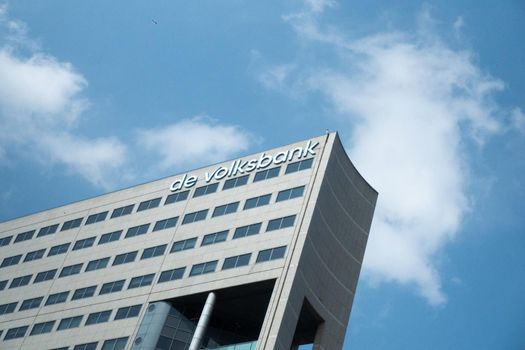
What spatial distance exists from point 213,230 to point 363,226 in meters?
19.8

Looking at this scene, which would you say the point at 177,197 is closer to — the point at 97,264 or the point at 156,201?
the point at 156,201

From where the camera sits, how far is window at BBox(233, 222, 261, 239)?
293 ft

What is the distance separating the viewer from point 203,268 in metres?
89.6

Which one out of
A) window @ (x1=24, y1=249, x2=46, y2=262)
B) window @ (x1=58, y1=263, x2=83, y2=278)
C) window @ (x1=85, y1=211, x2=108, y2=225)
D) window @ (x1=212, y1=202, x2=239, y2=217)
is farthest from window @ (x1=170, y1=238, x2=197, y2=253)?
window @ (x1=24, y1=249, x2=46, y2=262)

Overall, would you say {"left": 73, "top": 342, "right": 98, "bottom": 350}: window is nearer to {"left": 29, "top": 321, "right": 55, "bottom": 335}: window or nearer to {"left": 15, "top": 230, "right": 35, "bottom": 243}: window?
{"left": 29, "top": 321, "right": 55, "bottom": 335}: window

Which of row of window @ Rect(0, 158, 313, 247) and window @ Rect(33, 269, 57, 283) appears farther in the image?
window @ Rect(33, 269, 57, 283)

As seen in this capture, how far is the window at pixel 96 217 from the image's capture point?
354ft

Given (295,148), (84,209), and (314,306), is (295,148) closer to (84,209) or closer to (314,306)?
(314,306)

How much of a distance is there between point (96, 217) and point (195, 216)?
18.7 metres

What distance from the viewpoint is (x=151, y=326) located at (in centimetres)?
8769

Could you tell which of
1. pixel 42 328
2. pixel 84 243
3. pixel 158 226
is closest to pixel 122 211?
pixel 84 243

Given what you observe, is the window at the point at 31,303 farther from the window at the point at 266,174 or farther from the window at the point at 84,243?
the window at the point at 266,174

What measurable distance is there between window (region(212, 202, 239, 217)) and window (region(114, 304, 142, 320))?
14.4 m

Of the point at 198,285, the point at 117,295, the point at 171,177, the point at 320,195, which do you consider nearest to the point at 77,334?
the point at 117,295
